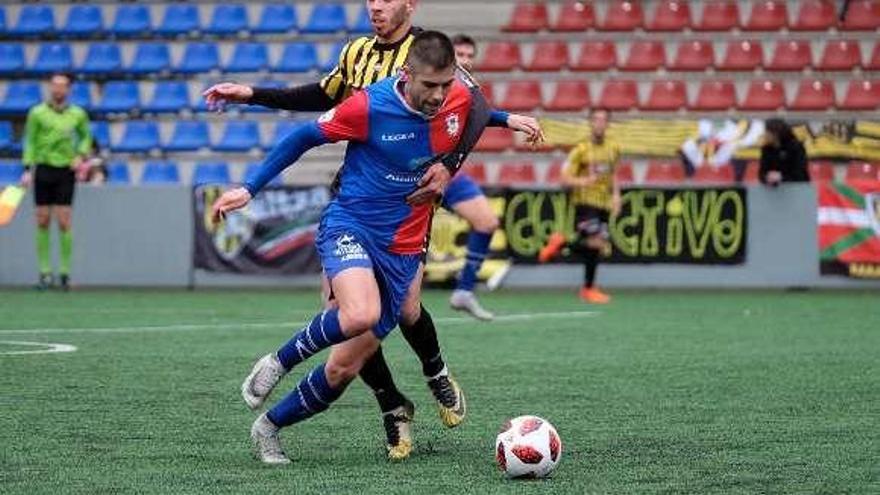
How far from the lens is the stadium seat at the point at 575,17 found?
1015 inches

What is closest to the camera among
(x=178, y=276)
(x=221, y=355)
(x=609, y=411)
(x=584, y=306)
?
(x=609, y=411)

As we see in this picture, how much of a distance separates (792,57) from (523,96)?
3776mm

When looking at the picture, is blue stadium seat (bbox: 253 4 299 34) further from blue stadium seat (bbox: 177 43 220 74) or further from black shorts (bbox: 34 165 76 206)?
black shorts (bbox: 34 165 76 206)

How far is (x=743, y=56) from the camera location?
25359mm

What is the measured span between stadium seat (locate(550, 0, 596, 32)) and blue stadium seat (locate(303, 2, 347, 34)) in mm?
3030

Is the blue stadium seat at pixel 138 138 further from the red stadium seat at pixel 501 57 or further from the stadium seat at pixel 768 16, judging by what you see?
the stadium seat at pixel 768 16

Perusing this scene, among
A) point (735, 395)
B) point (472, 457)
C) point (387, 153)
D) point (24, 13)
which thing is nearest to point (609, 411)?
point (735, 395)

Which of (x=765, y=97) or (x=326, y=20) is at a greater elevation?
(x=326, y=20)

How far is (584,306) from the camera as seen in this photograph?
18.9m

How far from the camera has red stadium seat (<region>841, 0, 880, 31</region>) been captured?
2542 centimetres

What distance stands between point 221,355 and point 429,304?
259 inches

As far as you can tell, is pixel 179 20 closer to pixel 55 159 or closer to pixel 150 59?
pixel 150 59

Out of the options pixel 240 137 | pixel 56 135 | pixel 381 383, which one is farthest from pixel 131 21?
pixel 381 383

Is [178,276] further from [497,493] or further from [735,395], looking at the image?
[497,493]
